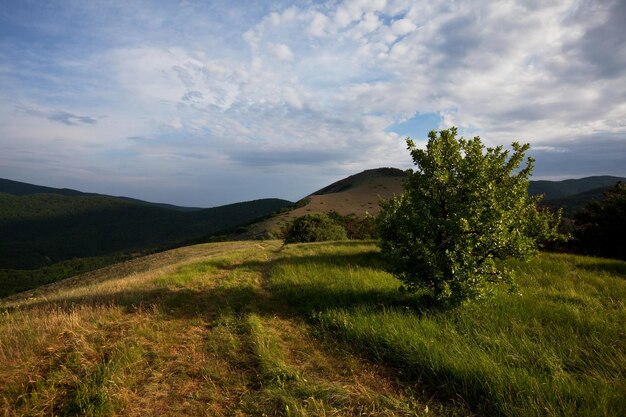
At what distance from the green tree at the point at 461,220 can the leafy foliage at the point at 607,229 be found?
759 inches

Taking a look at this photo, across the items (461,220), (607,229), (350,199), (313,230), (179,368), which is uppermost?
(350,199)

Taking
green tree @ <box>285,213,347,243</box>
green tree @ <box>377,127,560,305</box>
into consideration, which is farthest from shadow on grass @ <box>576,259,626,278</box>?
green tree @ <box>285,213,347,243</box>

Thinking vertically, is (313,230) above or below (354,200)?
below

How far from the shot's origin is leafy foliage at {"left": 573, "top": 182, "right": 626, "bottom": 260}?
22.0 metres

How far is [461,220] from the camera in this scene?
25.7 ft

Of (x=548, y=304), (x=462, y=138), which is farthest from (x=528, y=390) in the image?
(x=462, y=138)

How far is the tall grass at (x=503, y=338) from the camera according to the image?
473 cm

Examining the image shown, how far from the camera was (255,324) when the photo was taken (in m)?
7.94

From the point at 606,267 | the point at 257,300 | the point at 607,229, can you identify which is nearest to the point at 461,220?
the point at 257,300

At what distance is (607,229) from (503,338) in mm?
24003

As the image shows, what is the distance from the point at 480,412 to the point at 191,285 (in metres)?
10.4

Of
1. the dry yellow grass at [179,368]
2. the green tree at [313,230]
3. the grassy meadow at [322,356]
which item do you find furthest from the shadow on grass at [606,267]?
the green tree at [313,230]

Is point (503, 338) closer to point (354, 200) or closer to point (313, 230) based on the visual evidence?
point (313, 230)

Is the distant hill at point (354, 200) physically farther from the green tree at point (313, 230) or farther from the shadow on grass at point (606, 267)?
the shadow on grass at point (606, 267)
